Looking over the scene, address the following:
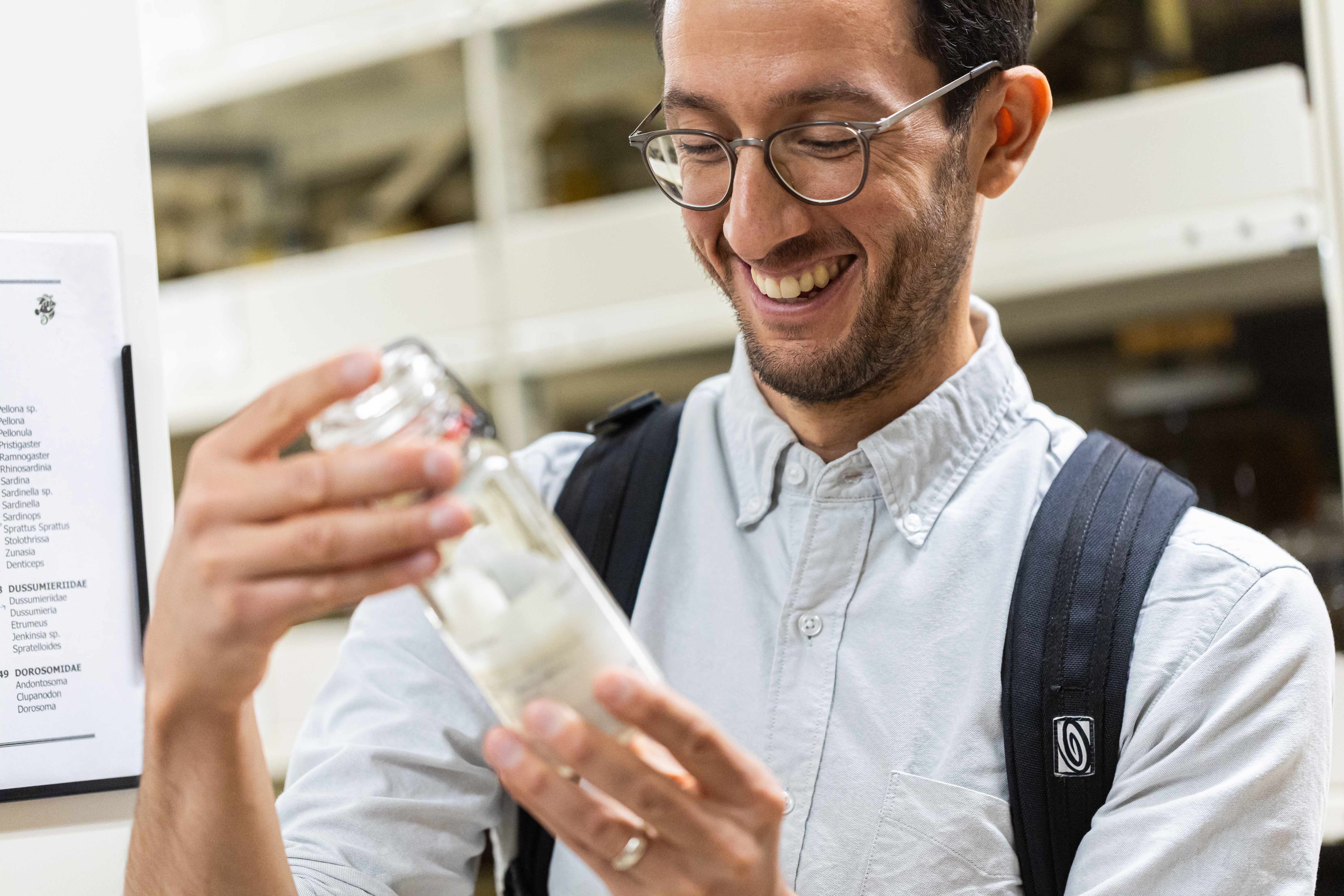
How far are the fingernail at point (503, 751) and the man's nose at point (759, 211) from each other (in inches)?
20.6

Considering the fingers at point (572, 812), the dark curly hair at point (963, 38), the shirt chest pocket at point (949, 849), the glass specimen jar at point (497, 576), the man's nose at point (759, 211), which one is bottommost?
the shirt chest pocket at point (949, 849)

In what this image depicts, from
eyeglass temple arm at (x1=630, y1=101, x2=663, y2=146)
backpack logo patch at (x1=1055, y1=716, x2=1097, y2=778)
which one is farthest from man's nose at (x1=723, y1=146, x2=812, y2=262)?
backpack logo patch at (x1=1055, y1=716, x2=1097, y2=778)

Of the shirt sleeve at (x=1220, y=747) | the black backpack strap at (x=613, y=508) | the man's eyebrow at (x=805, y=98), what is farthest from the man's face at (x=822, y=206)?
the shirt sleeve at (x=1220, y=747)

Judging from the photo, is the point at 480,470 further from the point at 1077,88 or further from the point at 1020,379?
the point at 1077,88

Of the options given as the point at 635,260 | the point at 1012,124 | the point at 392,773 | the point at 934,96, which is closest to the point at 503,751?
the point at 392,773

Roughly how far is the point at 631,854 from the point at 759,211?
→ 533 mm

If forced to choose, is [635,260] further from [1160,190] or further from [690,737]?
[690,737]

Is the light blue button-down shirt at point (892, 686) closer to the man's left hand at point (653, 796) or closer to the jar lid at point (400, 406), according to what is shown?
the man's left hand at point (653, 796)

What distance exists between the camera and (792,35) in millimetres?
959

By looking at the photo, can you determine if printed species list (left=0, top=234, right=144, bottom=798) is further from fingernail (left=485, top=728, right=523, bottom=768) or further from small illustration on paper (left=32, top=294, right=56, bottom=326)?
fingernail (left=485, top=728, right=523, bottom=768)

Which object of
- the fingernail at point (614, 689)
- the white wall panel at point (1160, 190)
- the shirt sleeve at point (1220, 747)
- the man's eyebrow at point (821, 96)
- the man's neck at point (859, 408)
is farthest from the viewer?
the white wall panel at point (1160, 190)

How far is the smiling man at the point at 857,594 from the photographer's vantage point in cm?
85

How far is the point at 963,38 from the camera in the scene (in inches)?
40.7

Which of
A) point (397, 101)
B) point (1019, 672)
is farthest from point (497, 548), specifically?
point (397, 101)
